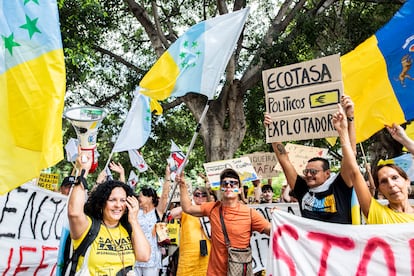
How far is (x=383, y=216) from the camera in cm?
321

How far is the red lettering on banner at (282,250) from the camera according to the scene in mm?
3445

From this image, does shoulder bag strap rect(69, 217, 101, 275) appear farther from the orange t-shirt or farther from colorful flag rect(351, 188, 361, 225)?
colorful flag rect(351, 188, 361, 225)

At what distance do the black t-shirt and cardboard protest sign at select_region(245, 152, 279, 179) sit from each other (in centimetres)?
460

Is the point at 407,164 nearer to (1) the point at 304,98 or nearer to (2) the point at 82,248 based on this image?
(1) the point at 304,98

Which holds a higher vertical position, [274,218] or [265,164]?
[265,164]

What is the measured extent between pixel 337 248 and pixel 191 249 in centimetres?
207

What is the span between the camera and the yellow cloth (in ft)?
16.4

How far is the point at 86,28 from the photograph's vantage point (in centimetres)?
895

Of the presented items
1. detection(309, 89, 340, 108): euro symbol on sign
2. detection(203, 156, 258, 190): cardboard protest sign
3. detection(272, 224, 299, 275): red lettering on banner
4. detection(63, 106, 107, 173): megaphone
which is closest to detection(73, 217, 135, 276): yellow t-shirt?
detection(63, 106, 107, 173): megaphone

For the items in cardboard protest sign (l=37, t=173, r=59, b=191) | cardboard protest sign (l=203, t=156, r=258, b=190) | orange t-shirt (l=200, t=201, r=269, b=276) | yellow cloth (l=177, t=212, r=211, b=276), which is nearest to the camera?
orange t-shirt (l=200, t=201, r=269, b=276)

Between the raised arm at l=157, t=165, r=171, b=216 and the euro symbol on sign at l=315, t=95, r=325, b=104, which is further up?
the euro symbol on sign at l=315, t=95, r=325, b=104

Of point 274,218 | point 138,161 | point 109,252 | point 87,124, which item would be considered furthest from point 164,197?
point 138,161

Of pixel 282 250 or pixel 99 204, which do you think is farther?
pixel 282 250

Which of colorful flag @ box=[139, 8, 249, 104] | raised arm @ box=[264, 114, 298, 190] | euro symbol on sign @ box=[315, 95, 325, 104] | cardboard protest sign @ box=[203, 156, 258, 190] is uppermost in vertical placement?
colorful flag @ box=[139, 8, 249, 104]
